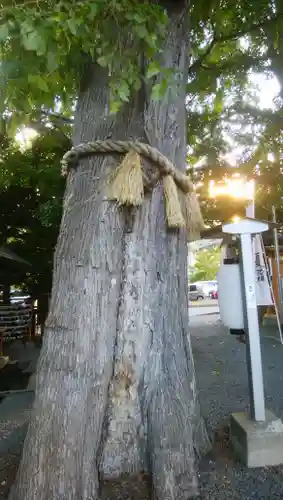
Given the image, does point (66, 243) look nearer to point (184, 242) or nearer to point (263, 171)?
point (184, 242)

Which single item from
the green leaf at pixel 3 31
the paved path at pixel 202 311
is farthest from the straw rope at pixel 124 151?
the paved path at pixel 202 311

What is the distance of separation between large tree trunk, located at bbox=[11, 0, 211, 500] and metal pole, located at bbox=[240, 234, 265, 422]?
21.4 inches

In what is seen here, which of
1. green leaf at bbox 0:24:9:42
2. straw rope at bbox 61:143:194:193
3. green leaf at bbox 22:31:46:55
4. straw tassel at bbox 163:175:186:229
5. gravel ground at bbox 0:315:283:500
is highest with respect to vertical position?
green leaf at bbox 0:24:9:42

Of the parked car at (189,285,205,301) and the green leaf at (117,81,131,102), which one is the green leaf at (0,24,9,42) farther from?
the parked car at (189,285,205,301)

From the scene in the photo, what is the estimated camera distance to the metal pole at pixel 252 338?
3.24 metres

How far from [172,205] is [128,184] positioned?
0.42 m

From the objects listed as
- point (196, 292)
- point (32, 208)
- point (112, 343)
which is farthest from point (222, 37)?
point (196, 292)

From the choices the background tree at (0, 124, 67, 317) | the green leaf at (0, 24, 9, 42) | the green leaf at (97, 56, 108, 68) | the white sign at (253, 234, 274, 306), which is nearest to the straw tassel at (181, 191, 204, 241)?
the white sign at (253, 234, 274, 306)

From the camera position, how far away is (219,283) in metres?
3.63

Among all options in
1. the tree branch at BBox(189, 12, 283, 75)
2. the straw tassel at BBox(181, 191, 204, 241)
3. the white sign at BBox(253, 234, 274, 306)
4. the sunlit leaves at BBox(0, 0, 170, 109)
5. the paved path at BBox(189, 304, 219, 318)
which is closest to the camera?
the sunlit leaves at BBox(0, 0, 170, 109)

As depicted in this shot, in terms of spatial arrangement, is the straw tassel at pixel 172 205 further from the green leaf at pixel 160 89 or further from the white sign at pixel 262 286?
the white sign at pixel 262 286

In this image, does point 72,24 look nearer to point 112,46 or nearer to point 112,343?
point 112,46

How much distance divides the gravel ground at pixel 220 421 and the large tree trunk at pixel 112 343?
0.24m

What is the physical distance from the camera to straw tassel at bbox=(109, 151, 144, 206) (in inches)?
104
